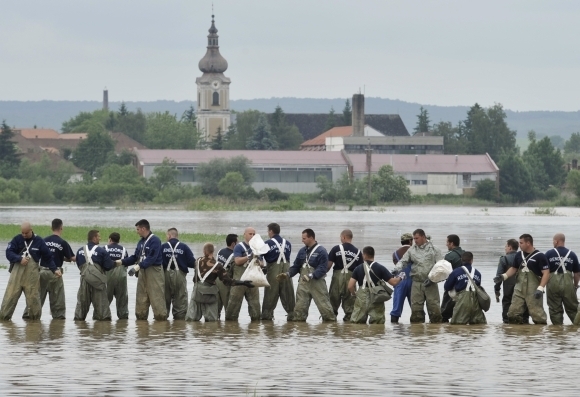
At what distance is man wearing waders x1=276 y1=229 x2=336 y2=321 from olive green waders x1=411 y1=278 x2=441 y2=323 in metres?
1.43

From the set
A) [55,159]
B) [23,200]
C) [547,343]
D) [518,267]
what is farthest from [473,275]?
[55,159]

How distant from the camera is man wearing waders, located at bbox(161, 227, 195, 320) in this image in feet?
79.8

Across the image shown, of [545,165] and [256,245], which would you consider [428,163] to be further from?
[256,245]

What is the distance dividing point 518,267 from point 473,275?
860 millimetres

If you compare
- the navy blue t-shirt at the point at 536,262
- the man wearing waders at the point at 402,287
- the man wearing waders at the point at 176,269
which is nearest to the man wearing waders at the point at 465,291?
the man wearing waders at the point at 402,287

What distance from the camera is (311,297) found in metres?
24.4

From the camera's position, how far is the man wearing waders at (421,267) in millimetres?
23750

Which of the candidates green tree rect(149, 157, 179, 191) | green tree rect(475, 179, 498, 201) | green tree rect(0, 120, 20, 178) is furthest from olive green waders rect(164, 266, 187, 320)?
green tree rect(0, 120, 20, 178)

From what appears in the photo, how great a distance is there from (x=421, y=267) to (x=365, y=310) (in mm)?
1189

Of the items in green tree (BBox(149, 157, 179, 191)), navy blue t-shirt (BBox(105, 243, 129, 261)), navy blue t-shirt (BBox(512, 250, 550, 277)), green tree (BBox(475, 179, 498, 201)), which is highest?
green tree (BBox(149, 157, 179, 191))

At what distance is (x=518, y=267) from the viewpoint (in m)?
23.9

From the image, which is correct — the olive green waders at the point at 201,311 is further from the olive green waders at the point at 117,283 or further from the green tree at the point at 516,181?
the green tree at the point at 516,181

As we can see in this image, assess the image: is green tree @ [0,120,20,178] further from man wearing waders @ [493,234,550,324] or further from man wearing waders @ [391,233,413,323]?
man wearing waders @ [493,234,550,324]

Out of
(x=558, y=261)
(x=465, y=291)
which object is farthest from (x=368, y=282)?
(x=558, y=261)
